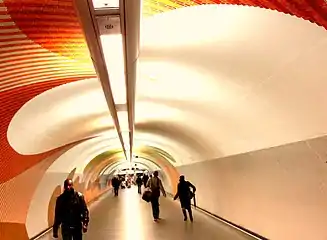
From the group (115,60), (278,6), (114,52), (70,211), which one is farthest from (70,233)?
(278,6)

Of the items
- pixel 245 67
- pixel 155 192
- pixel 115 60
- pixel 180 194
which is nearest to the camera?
pixel 115 60

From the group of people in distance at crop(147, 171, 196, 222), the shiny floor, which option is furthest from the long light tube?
the group of people in distance at crop(147, 171, 196, 222)

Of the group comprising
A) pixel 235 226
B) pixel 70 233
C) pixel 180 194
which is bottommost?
pixel 235 226

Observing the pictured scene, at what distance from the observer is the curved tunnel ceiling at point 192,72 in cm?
468

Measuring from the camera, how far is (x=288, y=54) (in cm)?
520

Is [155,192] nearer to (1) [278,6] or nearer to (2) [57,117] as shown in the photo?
(2) [57,117]

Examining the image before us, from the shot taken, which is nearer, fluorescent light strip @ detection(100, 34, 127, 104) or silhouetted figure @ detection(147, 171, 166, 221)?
fluorescent light strip @ detection(100, 34, 127, 104)

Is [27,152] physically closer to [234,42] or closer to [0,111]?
[0,111]

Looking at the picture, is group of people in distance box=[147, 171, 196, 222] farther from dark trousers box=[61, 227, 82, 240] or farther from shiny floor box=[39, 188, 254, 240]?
dark trousers box=[61, 227, 82, 240]

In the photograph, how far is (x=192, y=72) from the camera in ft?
24.8

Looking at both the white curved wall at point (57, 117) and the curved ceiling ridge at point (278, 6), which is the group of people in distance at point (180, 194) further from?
the curved ceiling ridge at point (278, 6)

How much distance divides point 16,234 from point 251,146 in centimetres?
565

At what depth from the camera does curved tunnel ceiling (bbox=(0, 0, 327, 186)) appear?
15.4 feet

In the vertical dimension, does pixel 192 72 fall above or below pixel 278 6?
above
